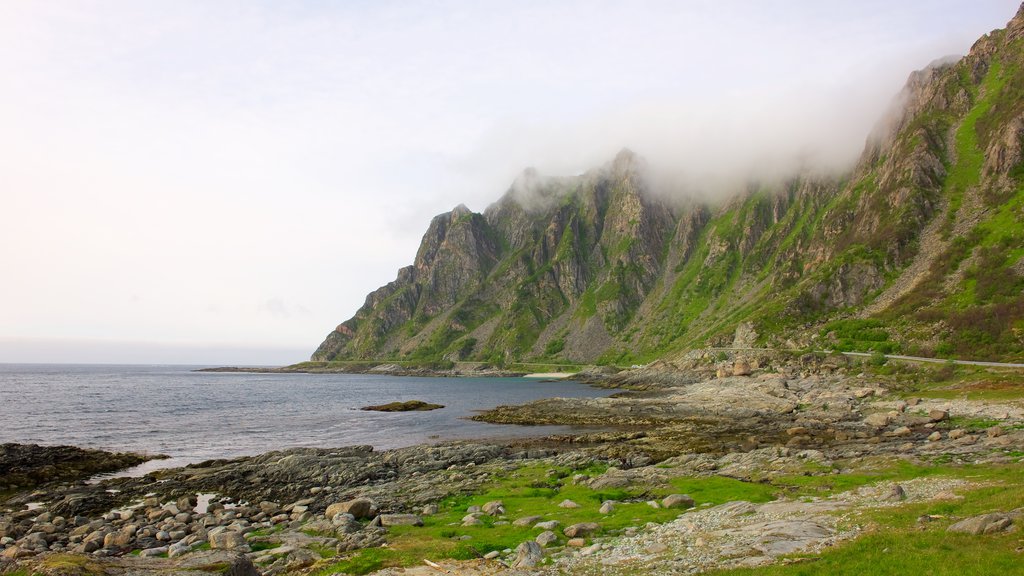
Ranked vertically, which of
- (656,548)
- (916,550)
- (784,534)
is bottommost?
(656,548)

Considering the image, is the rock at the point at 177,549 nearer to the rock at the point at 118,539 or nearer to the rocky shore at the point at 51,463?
the rock at the point at 118,539

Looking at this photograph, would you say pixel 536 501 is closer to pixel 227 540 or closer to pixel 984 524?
A: pixel 227 540

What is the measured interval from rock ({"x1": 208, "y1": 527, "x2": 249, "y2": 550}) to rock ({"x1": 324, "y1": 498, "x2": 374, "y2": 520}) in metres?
5.01

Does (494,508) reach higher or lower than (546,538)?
lower

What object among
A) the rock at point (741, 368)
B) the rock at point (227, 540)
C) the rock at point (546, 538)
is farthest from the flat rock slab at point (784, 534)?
the rock at point (741, 368)

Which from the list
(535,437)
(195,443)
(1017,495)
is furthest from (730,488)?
(195,443)

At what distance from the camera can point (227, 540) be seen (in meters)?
27.3

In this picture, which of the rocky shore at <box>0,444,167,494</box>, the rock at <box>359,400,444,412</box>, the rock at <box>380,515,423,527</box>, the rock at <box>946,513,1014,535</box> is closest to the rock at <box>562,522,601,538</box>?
the rock at <box>380,515,423,527</box>

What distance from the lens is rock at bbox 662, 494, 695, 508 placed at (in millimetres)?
29234

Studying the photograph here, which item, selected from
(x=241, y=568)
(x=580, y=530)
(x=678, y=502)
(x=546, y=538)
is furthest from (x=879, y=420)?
(x=241, y=568)

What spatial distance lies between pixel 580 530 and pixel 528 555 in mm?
4017

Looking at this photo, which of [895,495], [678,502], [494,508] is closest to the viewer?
[895,495]

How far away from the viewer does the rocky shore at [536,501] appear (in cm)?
2125

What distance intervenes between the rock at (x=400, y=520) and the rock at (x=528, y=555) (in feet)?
29.7
